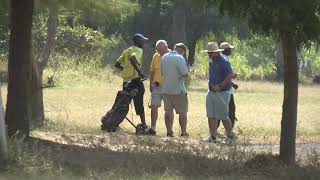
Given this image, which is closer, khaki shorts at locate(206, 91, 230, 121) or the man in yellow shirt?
khaki shorts at locate(206, 91, 230, 121)

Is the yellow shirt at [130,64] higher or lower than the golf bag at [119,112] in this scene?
higher

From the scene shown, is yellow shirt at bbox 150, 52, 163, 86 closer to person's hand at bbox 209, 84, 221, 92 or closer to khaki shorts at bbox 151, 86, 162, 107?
khaki shorts at bbox 151, 86, 162, 107

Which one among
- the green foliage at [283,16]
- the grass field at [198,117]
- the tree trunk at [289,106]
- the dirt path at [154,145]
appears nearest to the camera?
the green foliage at [283,16]

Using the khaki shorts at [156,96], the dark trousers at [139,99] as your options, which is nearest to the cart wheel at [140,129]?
the dark trousers at [139,99]

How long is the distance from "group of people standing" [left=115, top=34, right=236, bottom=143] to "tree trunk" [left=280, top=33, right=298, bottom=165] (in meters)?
2.83

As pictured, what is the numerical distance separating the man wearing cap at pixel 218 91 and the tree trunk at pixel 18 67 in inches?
136

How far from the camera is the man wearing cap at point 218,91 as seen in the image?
40.8ft

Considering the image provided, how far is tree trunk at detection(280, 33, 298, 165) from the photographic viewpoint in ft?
30.4

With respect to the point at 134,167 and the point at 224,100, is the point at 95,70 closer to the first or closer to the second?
the point at 224,100

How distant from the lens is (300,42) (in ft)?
28.7

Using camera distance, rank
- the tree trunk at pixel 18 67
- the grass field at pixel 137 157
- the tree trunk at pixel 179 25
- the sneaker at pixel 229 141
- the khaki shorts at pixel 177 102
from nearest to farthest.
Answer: the grass field at pixel 137 157 → the tree trunk at pixel 18 67 → the sneaker at pixel 229 141 → the khaki shorts at pixel 177 102 → the tree trunk at pixel 179 25

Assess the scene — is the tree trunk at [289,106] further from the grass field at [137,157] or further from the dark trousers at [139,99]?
the dark trousers at [139,99]

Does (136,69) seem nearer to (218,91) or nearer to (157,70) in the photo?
(157,70)

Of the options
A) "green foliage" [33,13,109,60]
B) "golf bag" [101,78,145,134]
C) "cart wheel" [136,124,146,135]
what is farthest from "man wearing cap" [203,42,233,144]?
"green foliage" [33,13,109,60]
